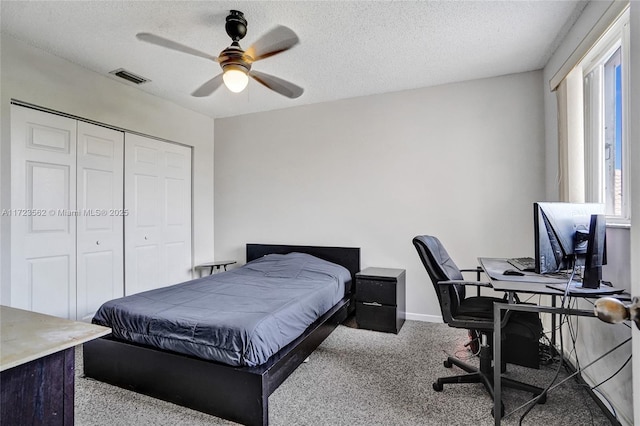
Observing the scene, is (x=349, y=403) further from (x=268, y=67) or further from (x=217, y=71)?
(x=217, y=71)

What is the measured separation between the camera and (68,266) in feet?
9.66

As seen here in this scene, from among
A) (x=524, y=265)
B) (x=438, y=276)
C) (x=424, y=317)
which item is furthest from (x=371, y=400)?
(x=424, y=317)

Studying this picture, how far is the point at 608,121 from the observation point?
2.13 meters

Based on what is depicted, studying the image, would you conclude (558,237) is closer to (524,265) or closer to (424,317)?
(524,265)

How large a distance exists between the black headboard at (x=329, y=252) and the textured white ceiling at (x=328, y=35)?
185 centimetres

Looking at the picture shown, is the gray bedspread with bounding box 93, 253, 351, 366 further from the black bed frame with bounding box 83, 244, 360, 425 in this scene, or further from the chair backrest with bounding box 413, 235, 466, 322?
the chair backrest with bounding box 413, 235, 466, 322

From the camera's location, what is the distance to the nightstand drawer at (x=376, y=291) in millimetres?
3041

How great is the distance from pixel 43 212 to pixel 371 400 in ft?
10.1

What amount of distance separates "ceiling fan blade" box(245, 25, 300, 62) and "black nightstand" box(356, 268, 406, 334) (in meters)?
2.15

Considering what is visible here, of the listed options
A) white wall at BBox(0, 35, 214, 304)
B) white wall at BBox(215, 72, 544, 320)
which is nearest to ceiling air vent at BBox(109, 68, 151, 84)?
white wall at BBox(0, 35, 214, 304)

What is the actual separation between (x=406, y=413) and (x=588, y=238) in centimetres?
135

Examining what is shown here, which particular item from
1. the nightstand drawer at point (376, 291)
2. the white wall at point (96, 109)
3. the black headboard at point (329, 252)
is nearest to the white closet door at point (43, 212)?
the white wall at point (96, 109)

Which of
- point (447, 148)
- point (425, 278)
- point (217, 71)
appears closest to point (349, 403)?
point (425, 278)

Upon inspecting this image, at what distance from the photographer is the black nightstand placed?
3037 mm
